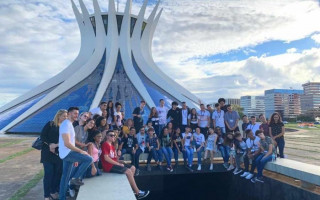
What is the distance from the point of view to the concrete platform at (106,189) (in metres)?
4.25

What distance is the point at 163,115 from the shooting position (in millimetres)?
8625

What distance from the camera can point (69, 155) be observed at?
14.6 feet

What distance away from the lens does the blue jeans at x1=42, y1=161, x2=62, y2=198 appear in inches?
184

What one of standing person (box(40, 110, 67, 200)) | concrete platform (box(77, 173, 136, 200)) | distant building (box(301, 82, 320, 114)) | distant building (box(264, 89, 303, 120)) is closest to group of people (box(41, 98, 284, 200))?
standing person (box(40, 110, 67, 200))

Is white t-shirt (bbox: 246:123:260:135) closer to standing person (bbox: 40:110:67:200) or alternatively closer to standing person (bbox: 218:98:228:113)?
standing person (bbox: 218:98:228:113)

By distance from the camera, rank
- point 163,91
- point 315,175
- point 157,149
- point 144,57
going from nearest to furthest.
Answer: point 315,175
point 157,149
point 163,91
point 144,57

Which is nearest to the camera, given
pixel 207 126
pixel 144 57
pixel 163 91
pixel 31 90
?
pixel 207 126

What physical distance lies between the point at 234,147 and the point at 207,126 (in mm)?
1083

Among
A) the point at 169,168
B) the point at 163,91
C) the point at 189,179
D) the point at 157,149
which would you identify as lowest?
the point at 189,179

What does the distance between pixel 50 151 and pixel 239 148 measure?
5309 millimetres

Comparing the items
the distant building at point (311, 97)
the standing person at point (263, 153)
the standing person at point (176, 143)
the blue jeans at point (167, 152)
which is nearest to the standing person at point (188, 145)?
the standing person at point (176, 143)

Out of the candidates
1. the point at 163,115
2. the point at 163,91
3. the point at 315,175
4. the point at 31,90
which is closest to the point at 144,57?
the point at 163,91

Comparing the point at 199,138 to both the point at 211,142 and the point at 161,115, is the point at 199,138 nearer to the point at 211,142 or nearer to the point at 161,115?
the point at 211,142

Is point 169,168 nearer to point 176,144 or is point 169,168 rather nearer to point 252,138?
point 176,144
